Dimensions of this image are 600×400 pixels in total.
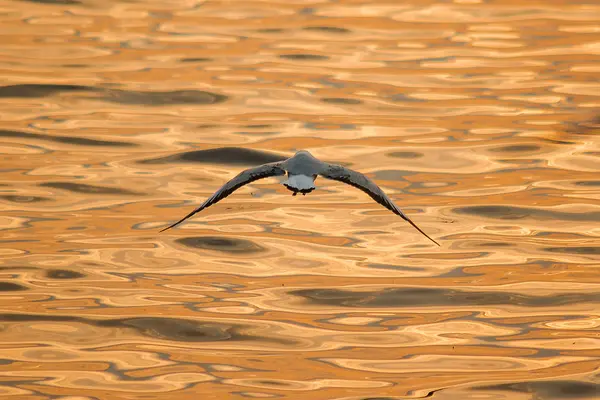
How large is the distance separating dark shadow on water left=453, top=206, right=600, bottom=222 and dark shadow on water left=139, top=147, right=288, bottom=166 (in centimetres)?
351

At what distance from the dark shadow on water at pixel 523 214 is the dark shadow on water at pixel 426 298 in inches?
115

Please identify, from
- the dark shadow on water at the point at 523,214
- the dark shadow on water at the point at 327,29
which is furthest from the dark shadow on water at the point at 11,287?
the dark shadow on water at the point at 327,29

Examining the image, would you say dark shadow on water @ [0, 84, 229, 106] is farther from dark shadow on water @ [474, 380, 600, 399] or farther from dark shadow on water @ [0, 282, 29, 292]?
dark shadow on water @ [474, 380, 600, 399]

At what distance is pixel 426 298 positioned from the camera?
17969 mm

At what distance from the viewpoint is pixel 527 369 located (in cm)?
Answer: 1585

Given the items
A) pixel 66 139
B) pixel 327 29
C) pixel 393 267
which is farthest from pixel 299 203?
pixel 327 29

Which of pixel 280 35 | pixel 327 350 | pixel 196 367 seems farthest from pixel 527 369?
pixel 280 35

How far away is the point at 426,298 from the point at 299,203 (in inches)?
183

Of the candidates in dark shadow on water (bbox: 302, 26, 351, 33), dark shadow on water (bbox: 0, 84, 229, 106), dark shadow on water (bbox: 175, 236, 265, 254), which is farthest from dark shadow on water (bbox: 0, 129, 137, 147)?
dark shadow on water (bbox: 302, 26, 351, 33)

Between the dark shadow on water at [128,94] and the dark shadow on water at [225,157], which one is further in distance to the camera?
the dark shadow on water at [128,94]

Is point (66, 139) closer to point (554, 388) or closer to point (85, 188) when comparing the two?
point (85, 188)

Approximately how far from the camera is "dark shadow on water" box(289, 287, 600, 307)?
17.9m

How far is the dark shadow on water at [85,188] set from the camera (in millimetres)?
22047

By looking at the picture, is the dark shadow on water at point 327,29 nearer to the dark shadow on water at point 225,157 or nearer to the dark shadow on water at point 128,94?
the dark shadow on water at point 128,94
